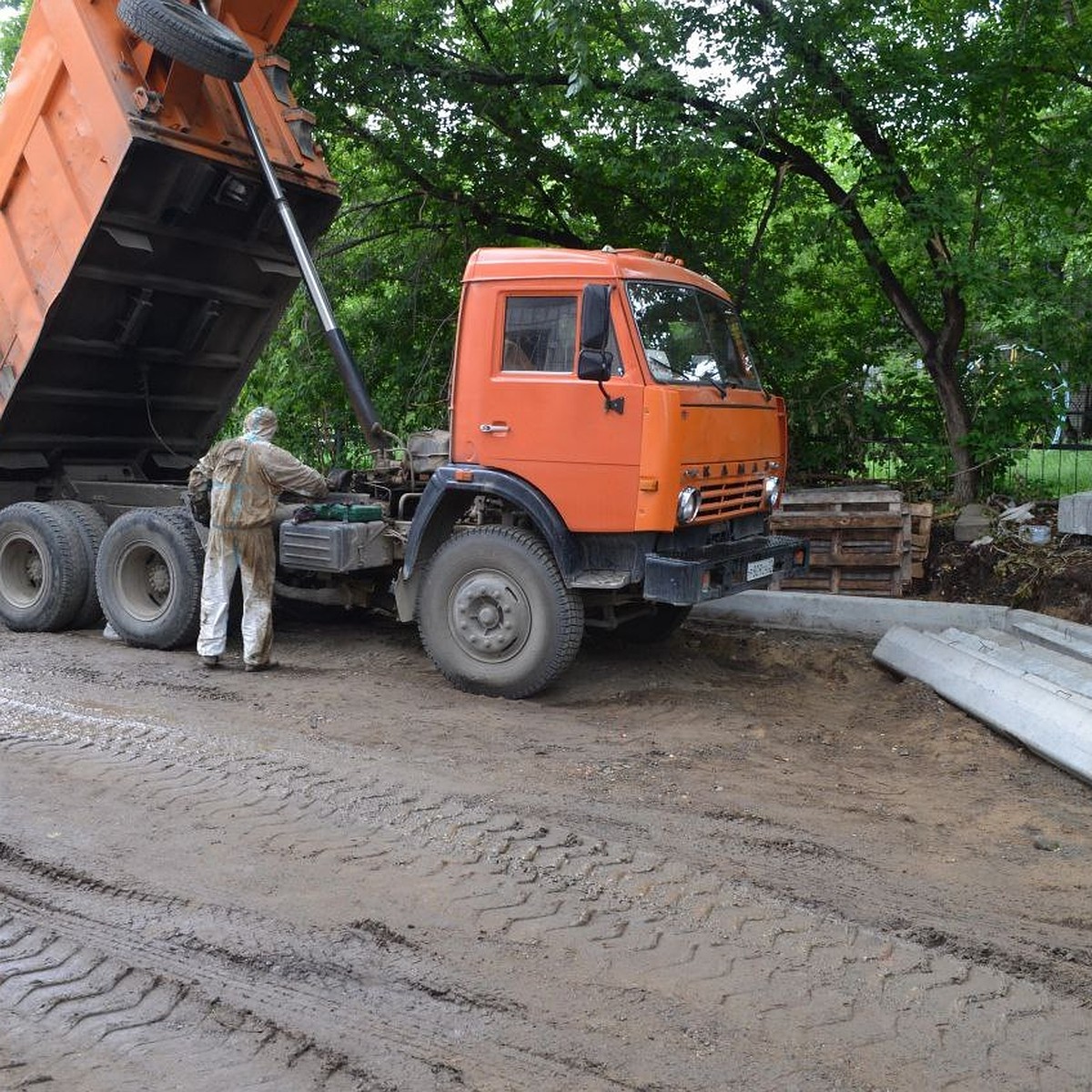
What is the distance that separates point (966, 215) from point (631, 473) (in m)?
5.17

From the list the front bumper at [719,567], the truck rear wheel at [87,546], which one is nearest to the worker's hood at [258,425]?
the truck rear wheel at [87,546]

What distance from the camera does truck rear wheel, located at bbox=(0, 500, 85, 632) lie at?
8.30 meters

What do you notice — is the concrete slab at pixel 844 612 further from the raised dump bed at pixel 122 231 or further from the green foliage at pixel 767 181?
the raised dump bed at pixel 122 231

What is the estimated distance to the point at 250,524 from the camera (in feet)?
23.9

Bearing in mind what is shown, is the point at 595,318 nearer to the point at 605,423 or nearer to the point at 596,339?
the point at 596,339

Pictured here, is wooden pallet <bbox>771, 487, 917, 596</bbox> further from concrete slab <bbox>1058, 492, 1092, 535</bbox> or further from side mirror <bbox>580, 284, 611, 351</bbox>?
side mirror <bbox>580, 284, 611, 351</bbox>

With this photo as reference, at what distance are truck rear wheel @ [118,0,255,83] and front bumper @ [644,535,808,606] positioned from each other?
400cm

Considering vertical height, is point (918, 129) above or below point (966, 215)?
above

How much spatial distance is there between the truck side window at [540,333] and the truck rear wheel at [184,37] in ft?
7.66

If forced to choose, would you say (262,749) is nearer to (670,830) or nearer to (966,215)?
(670,830)

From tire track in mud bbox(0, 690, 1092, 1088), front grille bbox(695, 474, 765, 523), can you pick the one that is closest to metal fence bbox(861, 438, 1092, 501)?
front grille bbox(695, 474, 765, 523)

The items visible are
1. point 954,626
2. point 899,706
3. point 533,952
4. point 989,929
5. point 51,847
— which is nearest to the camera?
point 533,952

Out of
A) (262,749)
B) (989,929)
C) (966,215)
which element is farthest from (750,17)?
(989,929)

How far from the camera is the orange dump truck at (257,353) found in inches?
256
